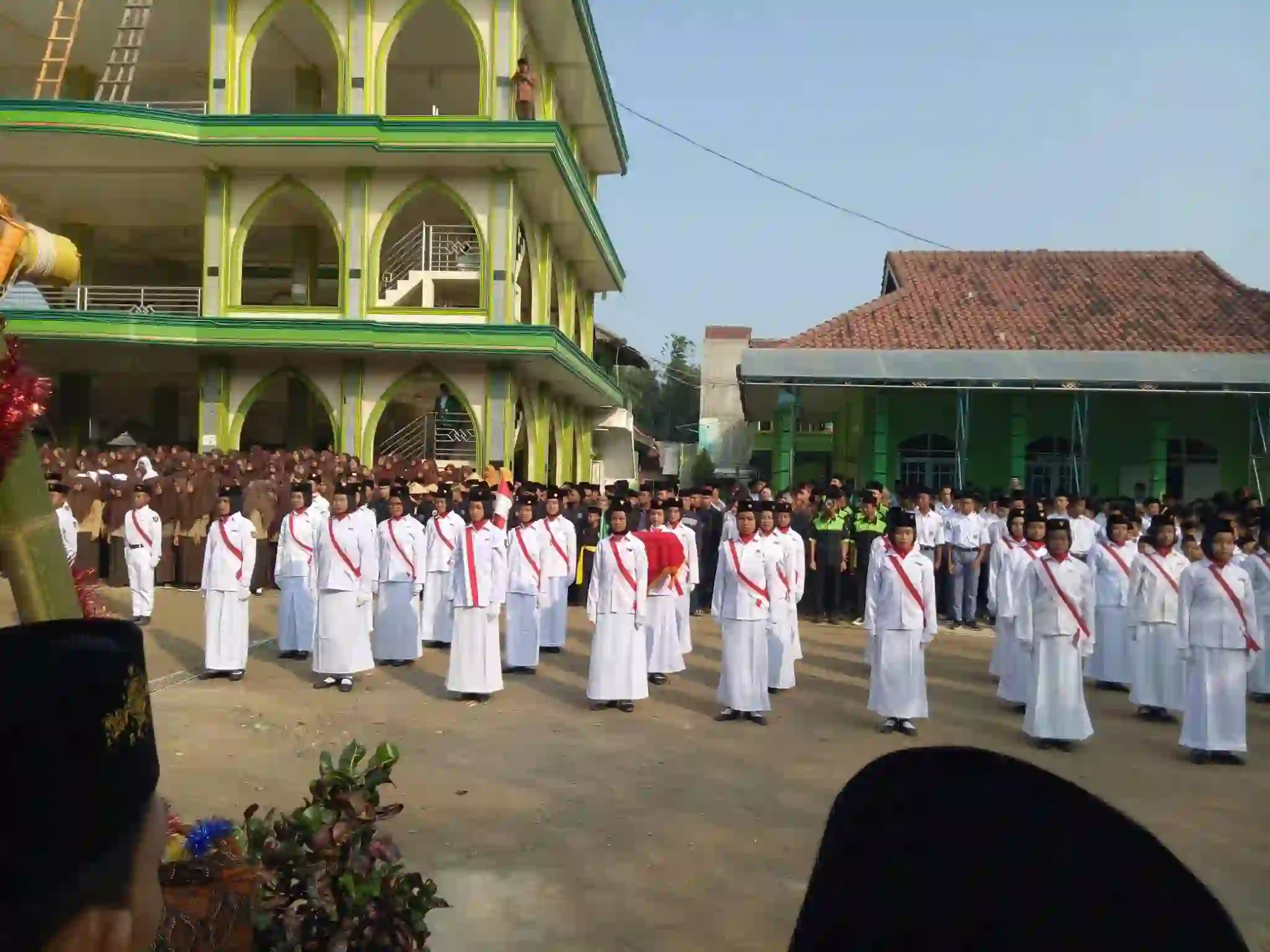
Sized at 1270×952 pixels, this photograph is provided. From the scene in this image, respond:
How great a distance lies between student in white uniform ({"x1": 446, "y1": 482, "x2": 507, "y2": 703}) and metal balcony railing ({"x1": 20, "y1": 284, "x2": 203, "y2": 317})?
1419cm

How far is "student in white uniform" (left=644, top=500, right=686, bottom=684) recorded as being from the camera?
1056 cm

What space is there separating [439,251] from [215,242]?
15.3 ft

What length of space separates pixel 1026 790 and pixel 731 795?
5.91 meters

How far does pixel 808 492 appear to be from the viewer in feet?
49.4

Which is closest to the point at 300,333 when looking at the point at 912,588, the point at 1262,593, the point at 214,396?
the point at 214,396

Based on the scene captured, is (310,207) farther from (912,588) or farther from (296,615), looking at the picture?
(912,588)

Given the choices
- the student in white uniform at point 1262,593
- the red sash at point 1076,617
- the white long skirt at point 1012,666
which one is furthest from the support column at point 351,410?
the student in white uniform at point 1262,593

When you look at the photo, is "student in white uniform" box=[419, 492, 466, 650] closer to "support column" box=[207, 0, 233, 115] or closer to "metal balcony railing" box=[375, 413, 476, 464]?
"metal balcony railing" box=[375, 413, 476, 464]

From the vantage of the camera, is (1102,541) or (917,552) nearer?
(917,552)

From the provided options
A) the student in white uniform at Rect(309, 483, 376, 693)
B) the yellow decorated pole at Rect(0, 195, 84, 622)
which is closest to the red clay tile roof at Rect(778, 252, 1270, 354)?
the student in white uniform at Rect(309, 483, 376, 693)

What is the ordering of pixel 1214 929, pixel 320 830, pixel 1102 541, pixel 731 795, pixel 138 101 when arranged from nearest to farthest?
pixel 1214 929 < pixel 320 830 < pixel 731 795 < pixel 1102 541 < pixel 138 101

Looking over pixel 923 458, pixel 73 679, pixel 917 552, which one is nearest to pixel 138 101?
pixel 923 458

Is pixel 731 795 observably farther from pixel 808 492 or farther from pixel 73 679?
pixel 808 492

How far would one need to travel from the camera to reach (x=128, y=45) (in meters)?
21.1
